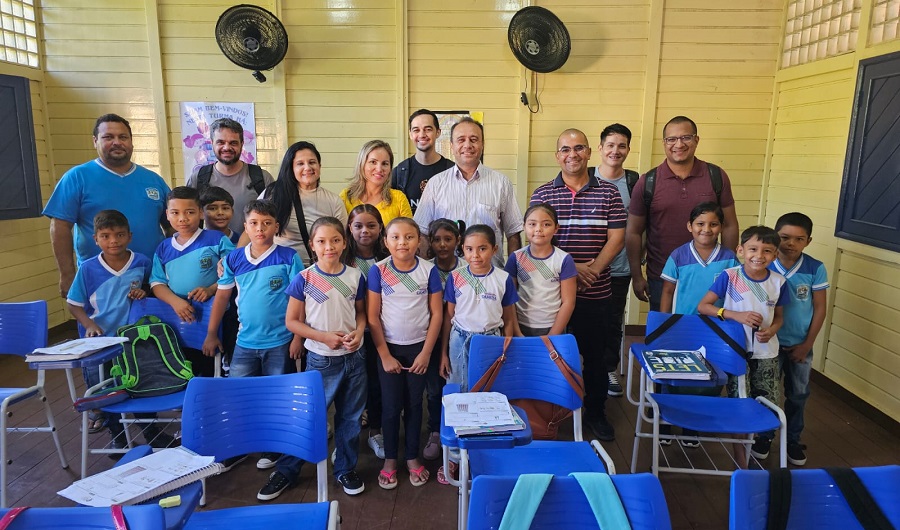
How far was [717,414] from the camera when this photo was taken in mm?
2332

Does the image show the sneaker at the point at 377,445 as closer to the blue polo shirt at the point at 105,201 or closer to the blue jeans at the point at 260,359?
the blue jeans at the point at 260,359

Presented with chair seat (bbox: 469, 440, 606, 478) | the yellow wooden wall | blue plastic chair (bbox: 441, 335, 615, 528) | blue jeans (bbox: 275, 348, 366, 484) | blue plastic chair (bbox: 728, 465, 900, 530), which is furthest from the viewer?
the yellow wooden wall

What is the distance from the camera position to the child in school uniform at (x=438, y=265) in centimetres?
257

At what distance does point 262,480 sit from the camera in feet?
8.34

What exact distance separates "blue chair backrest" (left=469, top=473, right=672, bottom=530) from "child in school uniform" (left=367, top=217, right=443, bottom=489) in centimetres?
123

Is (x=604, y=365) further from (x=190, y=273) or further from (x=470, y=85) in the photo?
(x=470, y=85)

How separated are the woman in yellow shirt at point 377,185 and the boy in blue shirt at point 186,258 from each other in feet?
2.42

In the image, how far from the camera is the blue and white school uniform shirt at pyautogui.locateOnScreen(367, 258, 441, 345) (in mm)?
2373

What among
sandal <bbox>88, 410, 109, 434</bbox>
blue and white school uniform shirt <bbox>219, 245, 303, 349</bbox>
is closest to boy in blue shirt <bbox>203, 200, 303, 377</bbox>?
blue and white school uniform shirt <bbox>219, 245, 303, 349</bbox>

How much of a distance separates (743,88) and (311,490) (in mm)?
4579

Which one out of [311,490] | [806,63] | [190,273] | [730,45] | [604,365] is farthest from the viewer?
[730,45]

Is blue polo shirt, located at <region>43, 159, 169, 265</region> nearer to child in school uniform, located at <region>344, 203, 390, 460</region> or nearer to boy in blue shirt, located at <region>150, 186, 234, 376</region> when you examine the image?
boy in blue shirt, located at <region>150, 186, 234, 376</region>

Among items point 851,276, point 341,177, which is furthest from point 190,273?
point 851,276

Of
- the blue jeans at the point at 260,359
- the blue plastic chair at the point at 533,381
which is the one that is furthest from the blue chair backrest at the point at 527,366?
the blue jeans at the point at 260,359
